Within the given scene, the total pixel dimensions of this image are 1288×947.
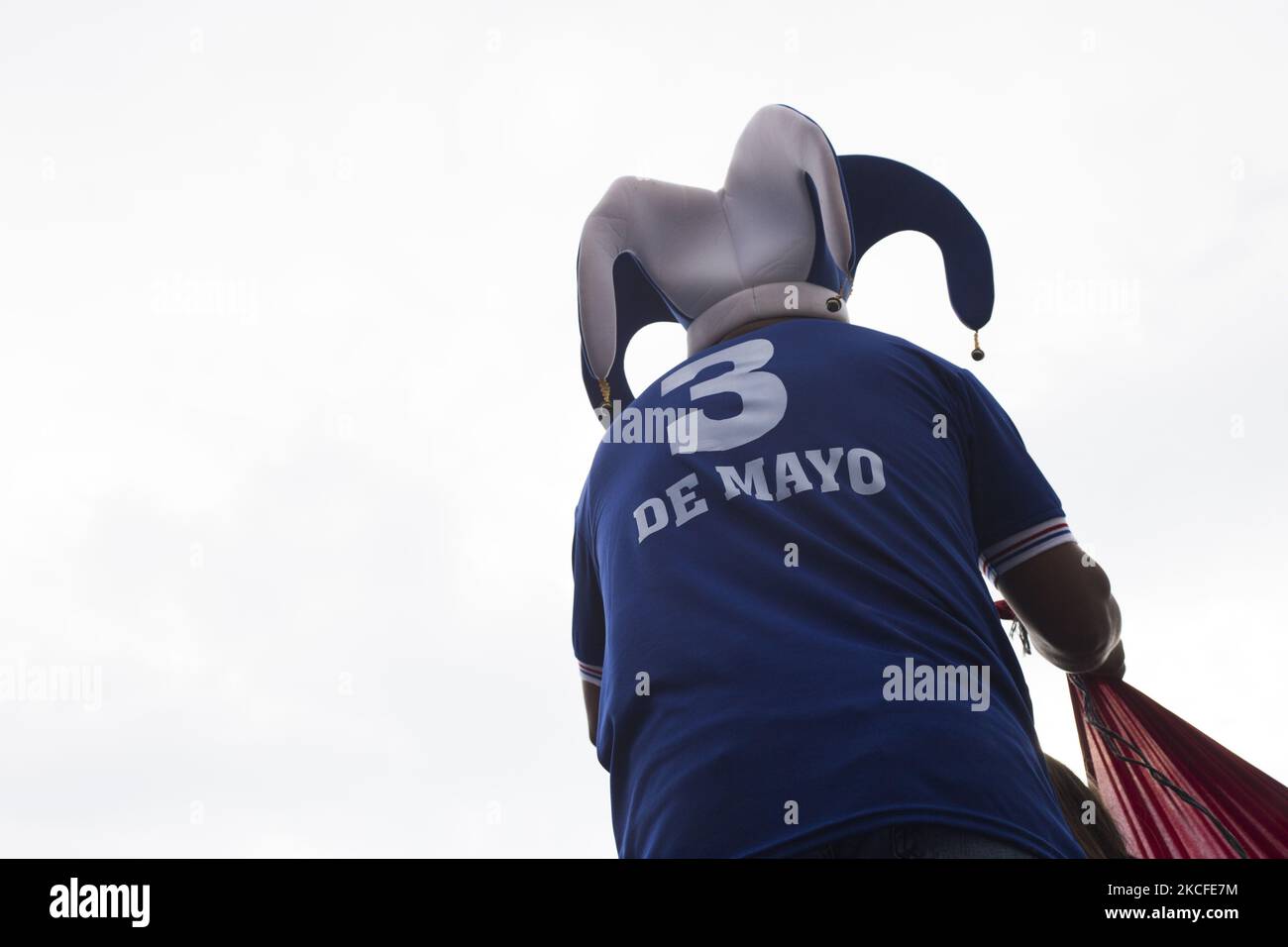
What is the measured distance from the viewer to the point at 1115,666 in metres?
2.73

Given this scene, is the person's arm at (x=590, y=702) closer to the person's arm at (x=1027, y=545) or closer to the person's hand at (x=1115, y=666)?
the person's arm at (x=1027, y=545)

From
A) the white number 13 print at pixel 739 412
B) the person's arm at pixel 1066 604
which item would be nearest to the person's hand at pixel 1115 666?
the person's arm at pixel 1066 604

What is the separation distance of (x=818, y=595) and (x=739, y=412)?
0.51m

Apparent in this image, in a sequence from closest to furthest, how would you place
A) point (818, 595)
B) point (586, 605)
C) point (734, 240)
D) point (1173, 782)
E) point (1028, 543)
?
point (818, 595)
point (1028, 543)
point (586, 605)
point (1173, 782)
point (734, 240)

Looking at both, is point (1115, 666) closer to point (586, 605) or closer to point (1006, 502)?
point (1006, 502)

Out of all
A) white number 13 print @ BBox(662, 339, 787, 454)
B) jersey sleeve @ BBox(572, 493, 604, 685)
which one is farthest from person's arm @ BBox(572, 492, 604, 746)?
white number 13 print @ BBox(662, 339, 787, 454)

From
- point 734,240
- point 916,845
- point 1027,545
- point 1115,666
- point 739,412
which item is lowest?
point 916,845

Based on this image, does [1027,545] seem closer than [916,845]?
No

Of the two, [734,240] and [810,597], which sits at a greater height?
[734,240]

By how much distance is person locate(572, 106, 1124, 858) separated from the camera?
1.72m

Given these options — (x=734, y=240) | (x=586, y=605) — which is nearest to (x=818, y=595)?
(x=586, y=605)

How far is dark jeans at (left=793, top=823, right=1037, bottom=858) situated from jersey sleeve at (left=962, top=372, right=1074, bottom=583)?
2.59 feet

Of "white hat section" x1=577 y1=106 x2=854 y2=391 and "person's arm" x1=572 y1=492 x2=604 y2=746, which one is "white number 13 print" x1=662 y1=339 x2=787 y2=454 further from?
"white hat section" x1=577 y1=106 x2=854 y2=391
